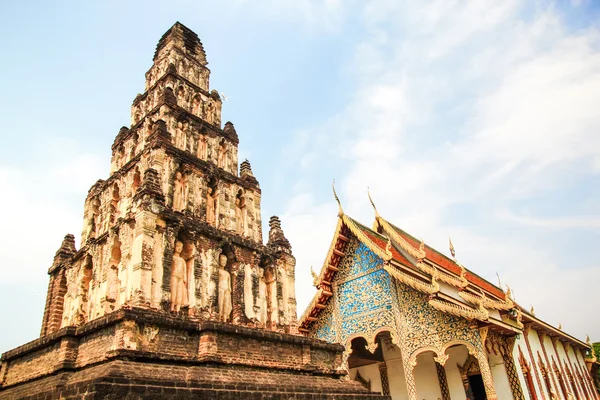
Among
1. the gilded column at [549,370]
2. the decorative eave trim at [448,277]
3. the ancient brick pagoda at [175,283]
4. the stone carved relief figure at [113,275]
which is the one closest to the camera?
the ancient brick pagoda at [175,283]

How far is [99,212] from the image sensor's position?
11.5 metres

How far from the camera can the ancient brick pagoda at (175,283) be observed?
6988mm

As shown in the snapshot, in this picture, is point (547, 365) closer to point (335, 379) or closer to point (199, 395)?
point (335, 379)

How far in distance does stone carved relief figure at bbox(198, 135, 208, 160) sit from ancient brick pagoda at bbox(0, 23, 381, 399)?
0.21 ft

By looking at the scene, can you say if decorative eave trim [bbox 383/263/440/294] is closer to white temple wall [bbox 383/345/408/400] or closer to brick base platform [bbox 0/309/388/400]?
brick base platform [bbox 0/309/388/400]

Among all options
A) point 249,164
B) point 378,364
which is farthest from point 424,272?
point 249,164

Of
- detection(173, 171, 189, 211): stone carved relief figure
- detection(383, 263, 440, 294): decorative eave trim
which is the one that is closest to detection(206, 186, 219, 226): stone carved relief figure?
detection(173, 171, 189, 211): stone carved relief figure

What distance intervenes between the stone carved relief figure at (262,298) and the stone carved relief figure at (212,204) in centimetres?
173

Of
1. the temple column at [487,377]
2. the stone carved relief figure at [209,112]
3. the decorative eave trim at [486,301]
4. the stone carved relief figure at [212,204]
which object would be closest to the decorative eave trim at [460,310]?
the decorative eave trim at [486,301]

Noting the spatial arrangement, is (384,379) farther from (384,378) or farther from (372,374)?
(372,374)

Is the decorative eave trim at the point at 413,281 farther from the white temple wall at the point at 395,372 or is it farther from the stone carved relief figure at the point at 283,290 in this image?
the white temple wall at the point at 395,372

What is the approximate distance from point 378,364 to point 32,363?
33.9ft

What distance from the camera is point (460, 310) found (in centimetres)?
1080

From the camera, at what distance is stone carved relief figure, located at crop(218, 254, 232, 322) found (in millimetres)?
9438
